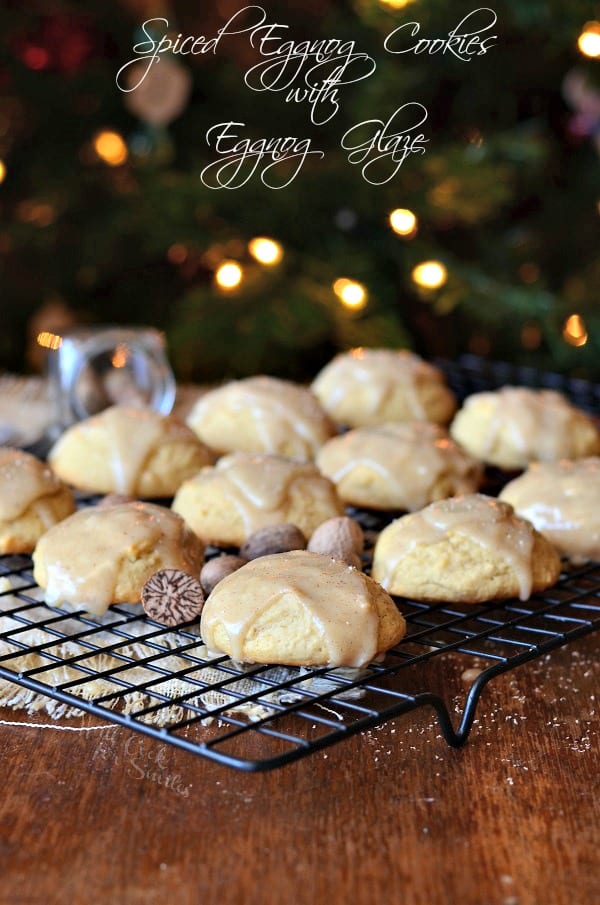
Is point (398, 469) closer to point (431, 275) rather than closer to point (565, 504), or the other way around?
point (565, 504)

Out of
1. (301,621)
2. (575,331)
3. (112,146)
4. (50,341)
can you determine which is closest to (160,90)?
(112,146)

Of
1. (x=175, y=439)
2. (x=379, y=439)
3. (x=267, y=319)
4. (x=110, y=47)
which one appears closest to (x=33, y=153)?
(x=110, y=47)

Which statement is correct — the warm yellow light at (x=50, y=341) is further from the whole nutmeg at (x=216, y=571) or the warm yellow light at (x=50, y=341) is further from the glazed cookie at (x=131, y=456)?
the whole nutmeg at (x=216, y=571)

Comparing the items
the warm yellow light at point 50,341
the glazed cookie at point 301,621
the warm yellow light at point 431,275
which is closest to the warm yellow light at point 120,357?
the warm yellow light at point 50,341

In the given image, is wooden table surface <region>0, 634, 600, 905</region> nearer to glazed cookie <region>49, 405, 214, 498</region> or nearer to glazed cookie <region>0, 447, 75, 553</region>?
glazed cookie <region>0, 447, 75, 553</region>

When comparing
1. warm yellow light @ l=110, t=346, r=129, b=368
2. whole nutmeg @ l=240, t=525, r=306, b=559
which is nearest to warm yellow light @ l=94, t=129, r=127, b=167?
warm yellow light @ l=110, t=346, r=129, b=368

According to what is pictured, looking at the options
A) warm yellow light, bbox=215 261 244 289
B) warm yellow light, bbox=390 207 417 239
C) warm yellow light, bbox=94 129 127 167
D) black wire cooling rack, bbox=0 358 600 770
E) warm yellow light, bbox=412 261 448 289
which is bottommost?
black wire cooling rack, bbox=0 358 600 770

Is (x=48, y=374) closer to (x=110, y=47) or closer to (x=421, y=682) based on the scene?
(x=110, y=47)
